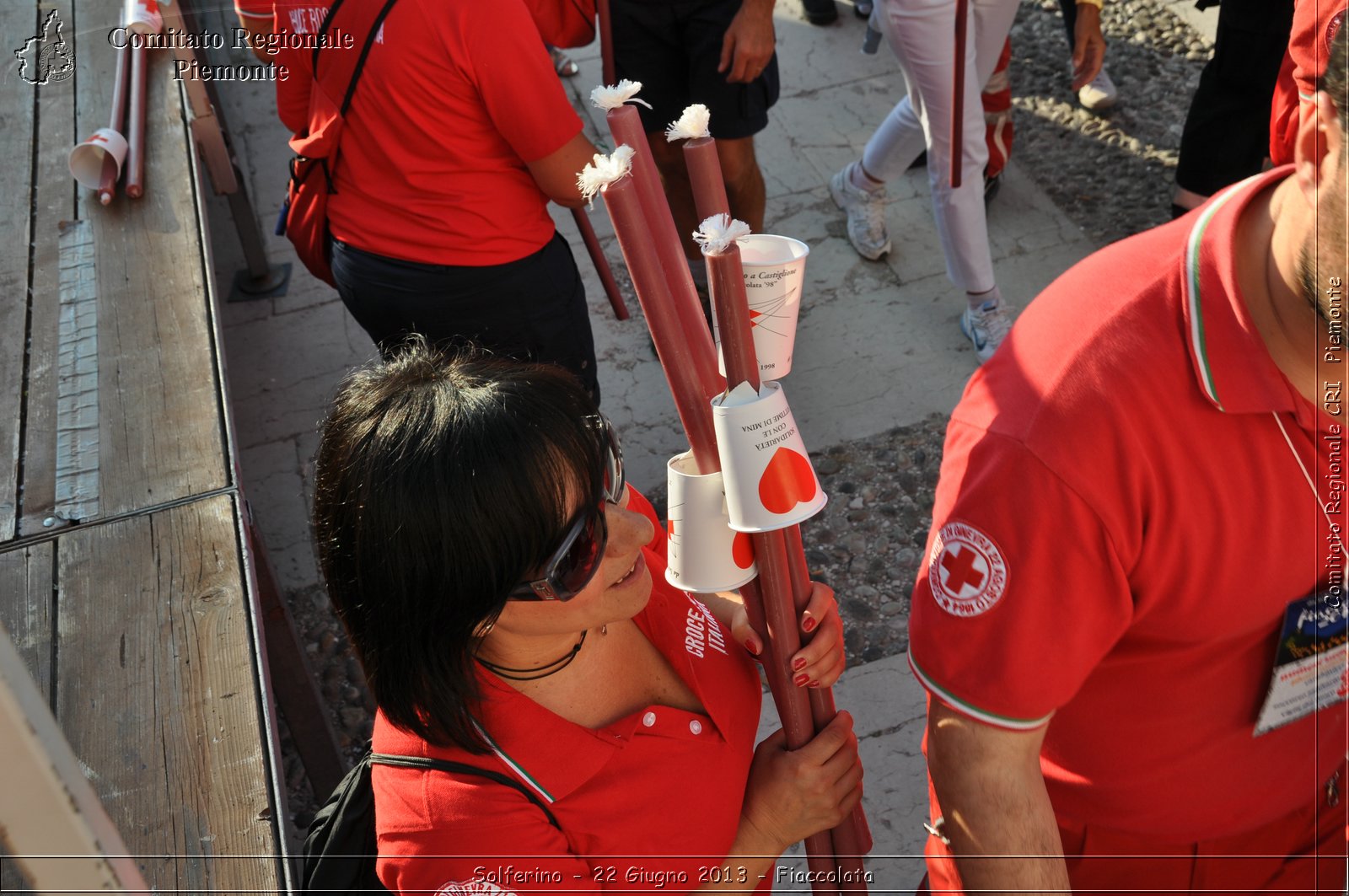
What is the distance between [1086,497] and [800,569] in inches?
14.0

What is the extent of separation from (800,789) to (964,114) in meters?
2.62

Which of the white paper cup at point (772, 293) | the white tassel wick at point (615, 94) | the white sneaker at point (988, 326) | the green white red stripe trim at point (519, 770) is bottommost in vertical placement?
the white sneaker at point (988, 326)

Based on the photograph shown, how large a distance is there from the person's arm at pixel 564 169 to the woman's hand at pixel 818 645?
A: 4.11 feet

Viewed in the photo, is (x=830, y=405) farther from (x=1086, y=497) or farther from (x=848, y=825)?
(x=1086, y=497)

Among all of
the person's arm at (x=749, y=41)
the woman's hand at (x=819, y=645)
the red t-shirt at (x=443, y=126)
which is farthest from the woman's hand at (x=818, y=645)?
the person's arm at (x=749, y=41)

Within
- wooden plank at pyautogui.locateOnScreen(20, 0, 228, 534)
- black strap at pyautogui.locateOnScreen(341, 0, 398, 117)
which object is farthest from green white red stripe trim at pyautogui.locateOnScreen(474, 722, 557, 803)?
black strap at pyautogui.locateOnScreen(341, 0, 398, 117)

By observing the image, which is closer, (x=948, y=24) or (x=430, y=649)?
(x=430, y=649)

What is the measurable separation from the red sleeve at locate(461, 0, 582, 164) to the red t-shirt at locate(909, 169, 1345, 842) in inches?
52.7

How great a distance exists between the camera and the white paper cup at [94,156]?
3.12 m

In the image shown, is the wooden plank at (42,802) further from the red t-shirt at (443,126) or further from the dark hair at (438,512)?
the red t-shirt at (443,126)

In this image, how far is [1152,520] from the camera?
1261mm

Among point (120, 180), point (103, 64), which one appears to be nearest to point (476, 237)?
point (120, 180)

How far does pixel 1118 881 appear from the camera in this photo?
1.61 metres

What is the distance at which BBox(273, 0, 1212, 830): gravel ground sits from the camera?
3.15 metres
